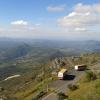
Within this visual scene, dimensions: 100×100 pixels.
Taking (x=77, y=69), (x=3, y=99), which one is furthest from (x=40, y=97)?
(x=77, y=69)

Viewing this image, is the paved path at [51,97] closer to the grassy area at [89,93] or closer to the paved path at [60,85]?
the paved path at [60,85]

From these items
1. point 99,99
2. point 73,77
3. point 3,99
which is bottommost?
point 3,99

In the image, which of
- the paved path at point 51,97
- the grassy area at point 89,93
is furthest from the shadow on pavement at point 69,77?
the grassy area at point 89,93

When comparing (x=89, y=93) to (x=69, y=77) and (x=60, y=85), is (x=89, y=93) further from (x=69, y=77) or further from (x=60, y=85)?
(x=69, y=77)

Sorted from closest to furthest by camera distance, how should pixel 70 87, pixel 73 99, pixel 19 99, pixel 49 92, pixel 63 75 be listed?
pixel 73 99 < pixel 70 87 < pixel 49 92 < pixel 19 99 < pixel 63 75

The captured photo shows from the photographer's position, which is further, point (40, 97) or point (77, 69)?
→ point (77, 69)

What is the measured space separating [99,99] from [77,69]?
67996mm

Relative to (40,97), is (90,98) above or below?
above

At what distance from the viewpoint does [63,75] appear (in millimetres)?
77312

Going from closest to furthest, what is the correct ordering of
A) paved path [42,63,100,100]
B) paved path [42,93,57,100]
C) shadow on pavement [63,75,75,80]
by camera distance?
paved path [42,93,57,100]
paved path [42,63,100,100]
shadow on pavement [63,75,75,80]

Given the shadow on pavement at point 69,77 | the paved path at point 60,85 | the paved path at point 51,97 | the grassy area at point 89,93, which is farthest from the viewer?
the shadow on pavement at point 69,77

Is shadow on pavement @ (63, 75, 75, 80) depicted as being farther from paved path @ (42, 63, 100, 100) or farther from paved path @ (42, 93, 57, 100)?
paved path @ (42, 93, 57, 100)

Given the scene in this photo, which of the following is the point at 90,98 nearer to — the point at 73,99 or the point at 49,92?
the point at 73,99

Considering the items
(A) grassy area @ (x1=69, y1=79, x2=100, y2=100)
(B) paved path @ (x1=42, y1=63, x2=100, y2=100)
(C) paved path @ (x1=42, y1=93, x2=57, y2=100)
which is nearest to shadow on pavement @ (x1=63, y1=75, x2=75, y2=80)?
(B) paved path @ (x1=42, y1=63, x2=100, y2=100)
